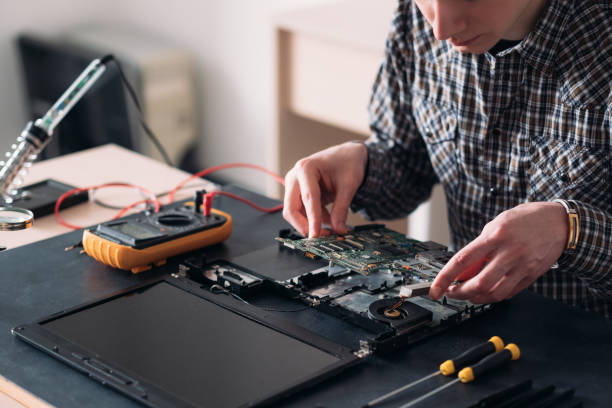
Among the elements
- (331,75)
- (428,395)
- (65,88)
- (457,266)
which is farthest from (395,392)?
(65,88)

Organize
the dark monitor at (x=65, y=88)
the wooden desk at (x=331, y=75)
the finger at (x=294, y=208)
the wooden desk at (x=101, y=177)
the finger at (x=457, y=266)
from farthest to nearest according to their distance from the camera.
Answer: the dark monitor at (x=65, y=88)
the wooden desk at (x=331, y=75)
the wooden desk at (x=101, y=177)
the finger at (x=294, y=208)
the finger at (x=457, y=266)

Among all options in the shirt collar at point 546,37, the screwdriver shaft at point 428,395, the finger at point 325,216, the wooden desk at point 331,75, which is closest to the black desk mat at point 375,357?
the screwdriver shaft at point 428,395

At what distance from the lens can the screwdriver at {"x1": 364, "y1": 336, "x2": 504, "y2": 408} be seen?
83cm

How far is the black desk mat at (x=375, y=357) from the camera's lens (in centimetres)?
82

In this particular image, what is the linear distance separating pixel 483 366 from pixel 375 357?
12 cm

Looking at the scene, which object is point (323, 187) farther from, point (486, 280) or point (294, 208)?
point (486, 280)

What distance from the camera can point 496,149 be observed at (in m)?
1.29

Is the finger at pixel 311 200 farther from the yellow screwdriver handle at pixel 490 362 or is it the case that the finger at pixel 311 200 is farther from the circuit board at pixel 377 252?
the yellow screwdriver handle at pixel 490 362

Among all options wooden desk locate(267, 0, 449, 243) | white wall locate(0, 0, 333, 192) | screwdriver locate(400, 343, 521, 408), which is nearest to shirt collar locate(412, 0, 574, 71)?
screwdriver locate(400, 343, 521, 408)

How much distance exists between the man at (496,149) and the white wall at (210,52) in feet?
5.44

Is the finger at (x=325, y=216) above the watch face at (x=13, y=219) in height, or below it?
below

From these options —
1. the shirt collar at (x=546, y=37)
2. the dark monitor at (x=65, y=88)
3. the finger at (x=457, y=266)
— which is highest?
the shirt collar at (x=546, y=37)

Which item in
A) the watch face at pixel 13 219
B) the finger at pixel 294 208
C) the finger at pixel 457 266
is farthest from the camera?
the finger at pixel 294 208

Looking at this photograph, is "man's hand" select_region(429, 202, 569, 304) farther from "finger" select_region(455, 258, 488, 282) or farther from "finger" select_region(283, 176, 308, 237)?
"finger" select_region(283, 176, 308, 237)
